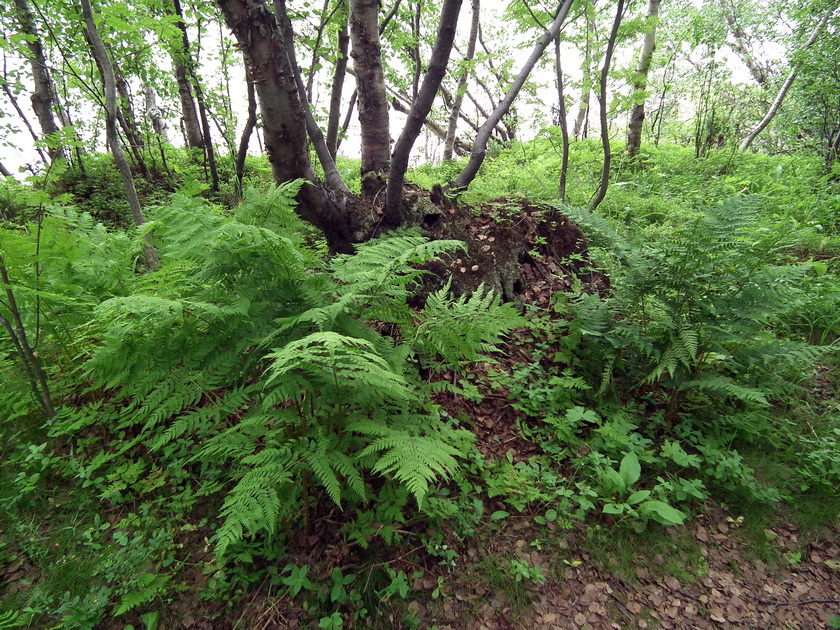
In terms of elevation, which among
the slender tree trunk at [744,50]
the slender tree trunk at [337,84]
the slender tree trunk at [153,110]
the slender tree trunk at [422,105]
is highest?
the slender tree trunk at [744,50]

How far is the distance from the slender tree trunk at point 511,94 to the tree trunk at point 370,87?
95 centimetres

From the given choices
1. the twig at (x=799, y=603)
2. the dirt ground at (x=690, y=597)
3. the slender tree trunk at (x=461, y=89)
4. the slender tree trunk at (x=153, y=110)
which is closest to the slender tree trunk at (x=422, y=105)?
the dirt ground at (x=690, y=597)

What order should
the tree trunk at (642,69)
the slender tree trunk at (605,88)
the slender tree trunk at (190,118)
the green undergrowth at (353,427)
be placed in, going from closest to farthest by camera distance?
1. the green undergrowth at (353,427)
2. the slender tree trunk at (605,88)
3. the tree trunk at (642,69)
4. the slender tree trunk at (190,118)

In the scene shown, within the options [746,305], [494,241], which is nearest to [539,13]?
[494,241]

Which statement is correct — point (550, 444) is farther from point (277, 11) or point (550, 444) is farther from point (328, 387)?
point (277, 11)

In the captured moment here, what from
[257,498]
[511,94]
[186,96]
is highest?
[186,96]

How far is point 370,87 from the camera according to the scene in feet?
12.6

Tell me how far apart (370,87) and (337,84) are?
1.37 metres

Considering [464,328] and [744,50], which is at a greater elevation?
[744,50]

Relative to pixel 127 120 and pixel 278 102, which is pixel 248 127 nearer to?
pixel 278 102

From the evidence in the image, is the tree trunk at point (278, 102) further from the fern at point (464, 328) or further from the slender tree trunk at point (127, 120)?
the slender tree trunk at point (127, 120)

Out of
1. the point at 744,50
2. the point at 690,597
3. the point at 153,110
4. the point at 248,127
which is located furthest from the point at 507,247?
the point at 744,50

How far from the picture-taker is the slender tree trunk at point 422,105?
2543mm

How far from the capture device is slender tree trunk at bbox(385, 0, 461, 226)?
254 cm
